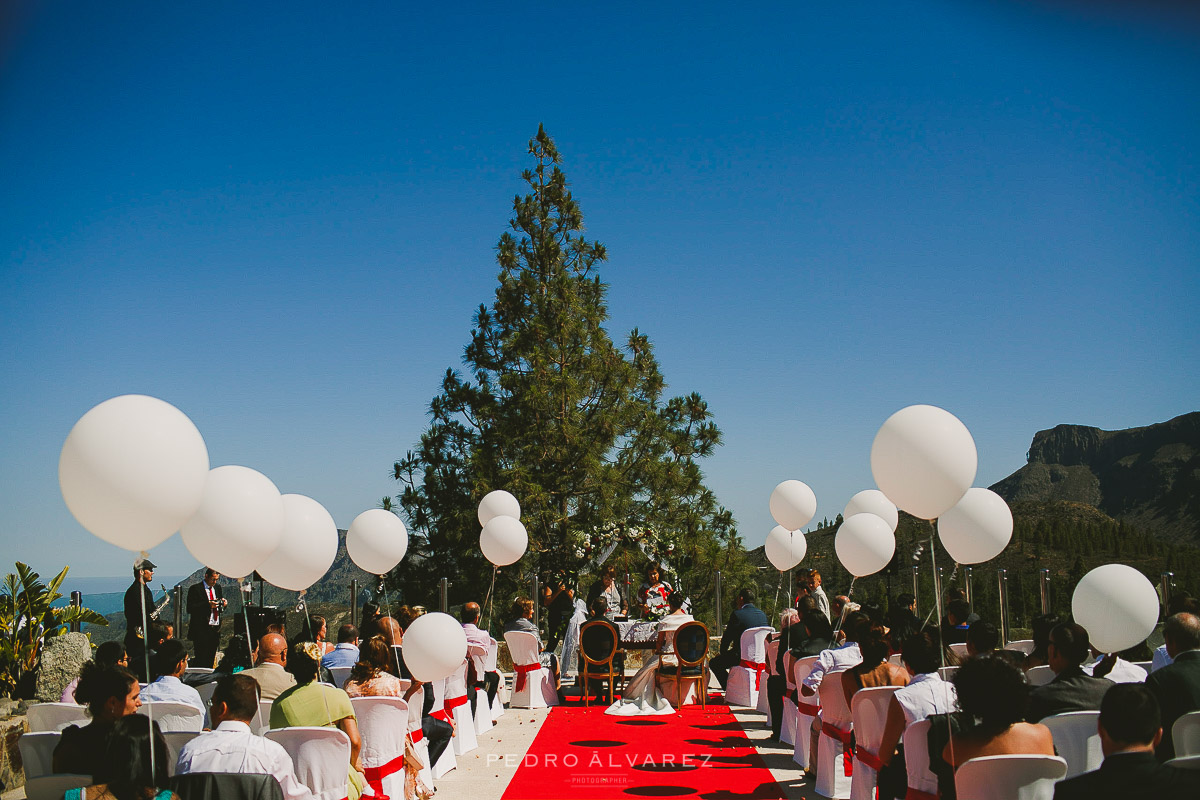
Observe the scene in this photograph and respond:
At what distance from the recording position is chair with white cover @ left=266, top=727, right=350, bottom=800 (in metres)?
4.41

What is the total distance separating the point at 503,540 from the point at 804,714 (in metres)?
4.68

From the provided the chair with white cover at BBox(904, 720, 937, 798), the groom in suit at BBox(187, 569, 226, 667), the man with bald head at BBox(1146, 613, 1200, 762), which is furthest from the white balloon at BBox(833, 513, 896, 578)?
the groom in suit at BBox(187, 569, 226, 667)

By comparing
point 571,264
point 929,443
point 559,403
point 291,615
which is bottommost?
point 291,615

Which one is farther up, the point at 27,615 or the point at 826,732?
the point at 27,615

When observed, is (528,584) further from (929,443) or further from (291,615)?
(929,443)

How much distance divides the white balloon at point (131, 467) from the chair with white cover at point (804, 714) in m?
5.09

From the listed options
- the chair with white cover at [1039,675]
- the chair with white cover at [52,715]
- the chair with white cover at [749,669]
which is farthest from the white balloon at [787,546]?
the chair with white cover at [52,715]

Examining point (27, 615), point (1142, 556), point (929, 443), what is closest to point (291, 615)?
point (27, 615)

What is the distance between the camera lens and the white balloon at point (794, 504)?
10711mm

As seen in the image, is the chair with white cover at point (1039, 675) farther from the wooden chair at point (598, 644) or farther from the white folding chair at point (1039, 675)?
the wooden chair at point (598, 644)

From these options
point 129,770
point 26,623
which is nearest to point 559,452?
point 26,623

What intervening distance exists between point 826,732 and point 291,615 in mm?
7888

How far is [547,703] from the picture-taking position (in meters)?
10.8

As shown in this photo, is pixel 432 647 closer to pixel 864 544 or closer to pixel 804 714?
pixel 804 714
